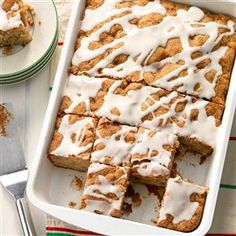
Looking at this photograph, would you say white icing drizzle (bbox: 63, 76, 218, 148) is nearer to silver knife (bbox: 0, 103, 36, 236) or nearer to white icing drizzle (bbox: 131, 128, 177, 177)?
white icing drizzle (bbox: 131, 128, 177, 177)

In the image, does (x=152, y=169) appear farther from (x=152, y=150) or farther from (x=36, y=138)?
(x=36, y=138)

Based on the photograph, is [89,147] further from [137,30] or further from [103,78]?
[137,30]

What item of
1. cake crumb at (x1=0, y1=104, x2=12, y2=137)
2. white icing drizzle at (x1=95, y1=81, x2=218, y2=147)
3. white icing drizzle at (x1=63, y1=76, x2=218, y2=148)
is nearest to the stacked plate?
cake crumb at (x1=0, y1=104, x2=12, y2=137)

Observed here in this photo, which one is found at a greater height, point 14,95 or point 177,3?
point 177,3

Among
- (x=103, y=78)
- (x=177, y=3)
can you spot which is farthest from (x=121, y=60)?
(x=177, y=3)

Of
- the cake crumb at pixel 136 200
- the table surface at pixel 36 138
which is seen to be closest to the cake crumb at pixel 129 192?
the cake crumb at pixel 136 200
